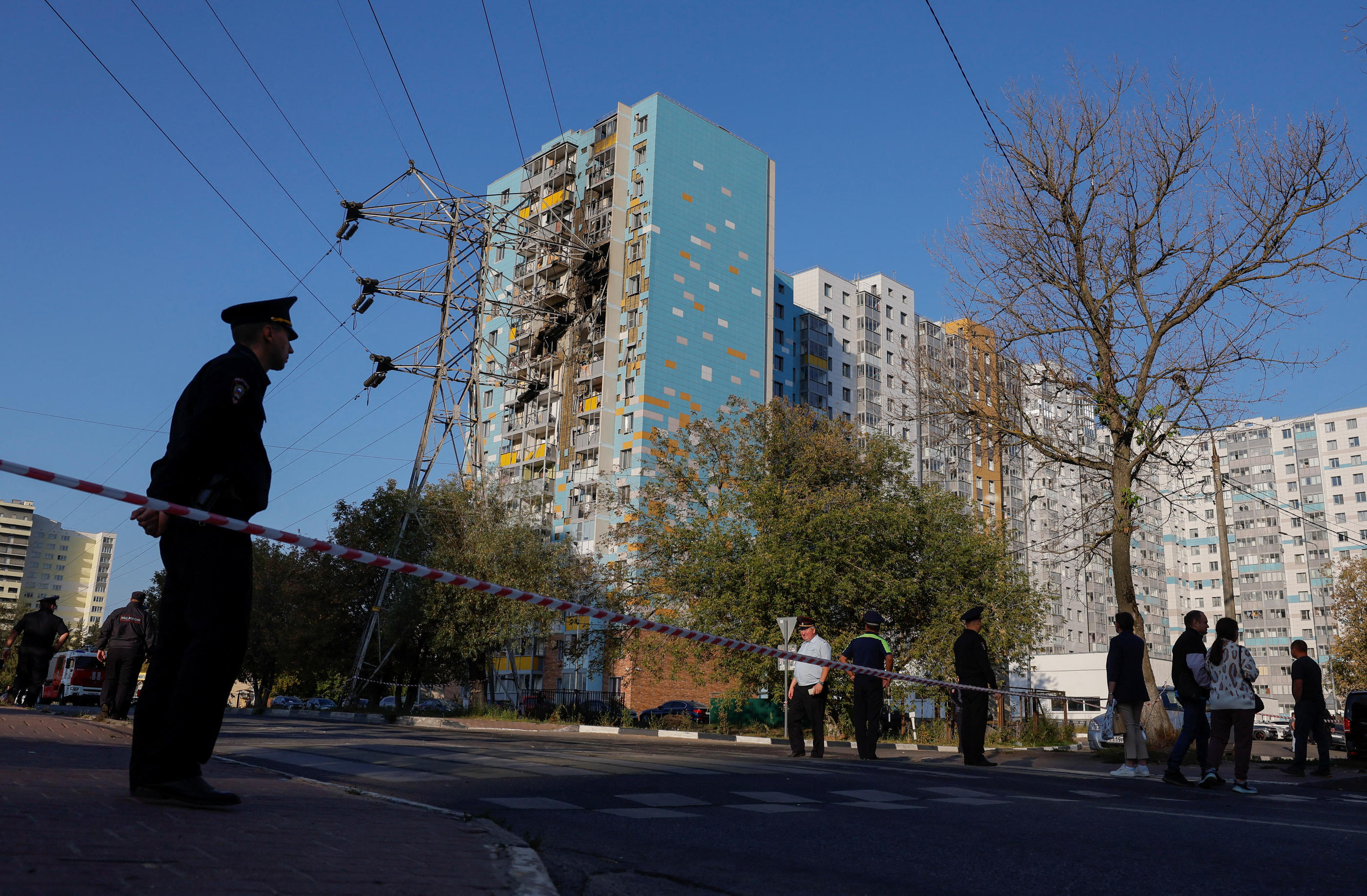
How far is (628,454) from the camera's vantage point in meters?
63.3

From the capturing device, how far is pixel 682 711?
43.5 meters

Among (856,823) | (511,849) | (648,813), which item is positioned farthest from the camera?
(648,813)

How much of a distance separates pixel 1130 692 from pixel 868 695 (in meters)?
2.98

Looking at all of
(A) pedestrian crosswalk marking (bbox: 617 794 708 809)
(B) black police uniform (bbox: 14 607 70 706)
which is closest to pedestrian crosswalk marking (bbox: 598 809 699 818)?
(A) pedestrian crosswalk marking (bbox: 617 794 708 809)

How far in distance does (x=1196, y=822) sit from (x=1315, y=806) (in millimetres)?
3059

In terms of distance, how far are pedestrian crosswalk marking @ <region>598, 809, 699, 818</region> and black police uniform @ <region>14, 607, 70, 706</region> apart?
1407cm

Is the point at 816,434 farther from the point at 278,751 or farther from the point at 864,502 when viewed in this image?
the point at 278,751

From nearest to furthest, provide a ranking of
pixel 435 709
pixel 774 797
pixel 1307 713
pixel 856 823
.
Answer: pixel 856 823 → pixel 774 797 → pixel 1307 713 → pixel 435 709

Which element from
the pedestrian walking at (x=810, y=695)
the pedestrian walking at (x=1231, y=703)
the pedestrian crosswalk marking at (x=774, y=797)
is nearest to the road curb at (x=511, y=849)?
the pedestrian crosswalk marking at (x=774, y=797)

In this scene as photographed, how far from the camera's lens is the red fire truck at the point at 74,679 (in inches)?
1293

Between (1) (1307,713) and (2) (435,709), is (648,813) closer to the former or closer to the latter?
(1) (1307,713)

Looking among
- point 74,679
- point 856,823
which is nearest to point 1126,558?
point 856,823

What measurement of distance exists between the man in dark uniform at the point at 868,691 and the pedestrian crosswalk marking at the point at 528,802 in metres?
6.96

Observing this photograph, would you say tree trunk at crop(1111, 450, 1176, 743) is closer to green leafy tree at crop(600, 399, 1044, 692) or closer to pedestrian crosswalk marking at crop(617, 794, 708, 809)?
green leafy tree at crop(600, 399, 1044, 692)
